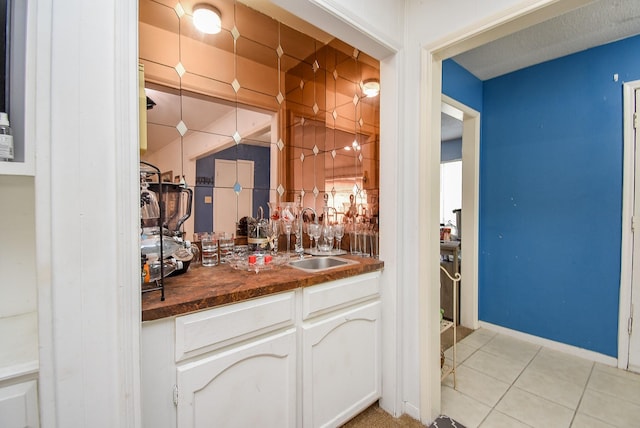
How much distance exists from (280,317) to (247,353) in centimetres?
18

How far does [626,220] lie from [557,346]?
1137mm

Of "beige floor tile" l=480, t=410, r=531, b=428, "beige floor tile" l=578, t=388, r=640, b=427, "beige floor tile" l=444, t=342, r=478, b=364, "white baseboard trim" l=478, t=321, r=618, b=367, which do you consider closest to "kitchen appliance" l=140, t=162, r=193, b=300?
"beige floor tile" l=480, t=410, r=531, b=428

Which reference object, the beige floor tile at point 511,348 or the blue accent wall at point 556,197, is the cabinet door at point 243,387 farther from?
the blue accent wall at point 556,197

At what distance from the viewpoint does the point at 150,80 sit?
4.70 feet

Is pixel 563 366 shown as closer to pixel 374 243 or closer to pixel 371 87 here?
pixel 374 243

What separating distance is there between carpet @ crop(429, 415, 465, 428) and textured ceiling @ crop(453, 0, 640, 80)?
8.58 feet

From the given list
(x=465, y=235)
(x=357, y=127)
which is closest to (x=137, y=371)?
(x=357, y=127)

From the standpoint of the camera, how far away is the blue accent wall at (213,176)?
1607 mm

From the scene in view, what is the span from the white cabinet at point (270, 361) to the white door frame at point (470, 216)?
1640 mm

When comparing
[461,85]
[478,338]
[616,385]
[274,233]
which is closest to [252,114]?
[274,233]

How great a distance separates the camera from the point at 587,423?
1577mm

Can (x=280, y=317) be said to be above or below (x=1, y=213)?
below

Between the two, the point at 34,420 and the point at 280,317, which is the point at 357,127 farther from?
the point at 34,420

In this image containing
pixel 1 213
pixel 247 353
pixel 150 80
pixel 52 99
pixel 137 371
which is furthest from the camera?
pixel 150 80
